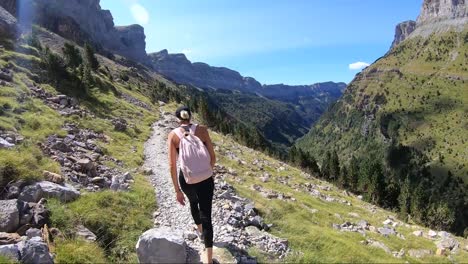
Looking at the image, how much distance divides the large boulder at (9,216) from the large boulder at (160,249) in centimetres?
376

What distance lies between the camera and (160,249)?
9.16m

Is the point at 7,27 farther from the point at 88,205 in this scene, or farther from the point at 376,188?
the point at 376,188

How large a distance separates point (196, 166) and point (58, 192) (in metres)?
6.01

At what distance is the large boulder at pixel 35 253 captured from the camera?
8.30m

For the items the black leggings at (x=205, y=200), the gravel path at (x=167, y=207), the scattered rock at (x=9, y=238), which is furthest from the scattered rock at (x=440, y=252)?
the scattered rock at (x=9, y=238)

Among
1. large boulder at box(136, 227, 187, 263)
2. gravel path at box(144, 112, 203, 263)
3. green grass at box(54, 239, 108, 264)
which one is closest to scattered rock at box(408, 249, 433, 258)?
gravel path at box(144, 112, 203, 263)

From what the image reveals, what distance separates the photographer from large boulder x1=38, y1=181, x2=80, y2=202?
12129mm

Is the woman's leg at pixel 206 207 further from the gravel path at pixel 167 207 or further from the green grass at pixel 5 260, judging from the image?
the green grass at pixel 5 260

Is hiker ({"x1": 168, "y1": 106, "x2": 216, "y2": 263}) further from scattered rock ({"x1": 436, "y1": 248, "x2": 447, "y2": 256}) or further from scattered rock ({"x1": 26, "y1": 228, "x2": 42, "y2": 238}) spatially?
scattered rock ({"x1": 436, "y1": 248, "x2": 447, "y2": 256})

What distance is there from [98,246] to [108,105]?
43.0 m

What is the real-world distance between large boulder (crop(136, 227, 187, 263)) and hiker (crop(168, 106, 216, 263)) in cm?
72

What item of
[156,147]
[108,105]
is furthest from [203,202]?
[108,105]

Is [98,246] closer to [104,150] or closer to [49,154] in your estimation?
[49,154]

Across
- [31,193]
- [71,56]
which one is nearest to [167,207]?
[31,193]
